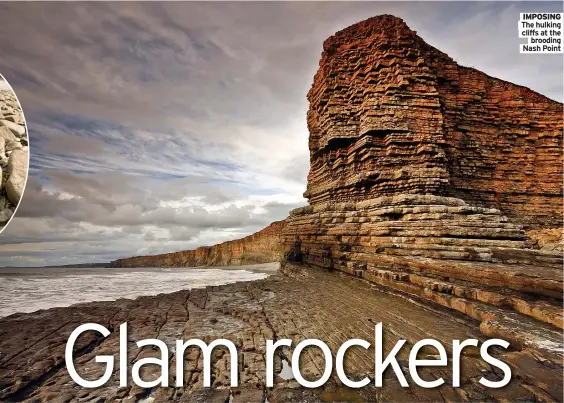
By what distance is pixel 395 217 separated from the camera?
10961 millimetres

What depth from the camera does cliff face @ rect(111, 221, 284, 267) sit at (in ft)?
131

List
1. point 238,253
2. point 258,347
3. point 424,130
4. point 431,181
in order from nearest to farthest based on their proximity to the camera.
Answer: point 258,347 < point 431,181 < point 424,130 < point 238,253

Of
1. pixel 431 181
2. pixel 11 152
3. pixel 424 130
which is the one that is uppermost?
pixel 424 130

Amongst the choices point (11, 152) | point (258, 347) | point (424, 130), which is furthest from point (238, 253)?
point (11, 152)

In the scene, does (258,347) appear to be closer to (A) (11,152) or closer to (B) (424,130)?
(A) (11,152)

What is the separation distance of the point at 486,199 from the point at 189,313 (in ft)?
52.4

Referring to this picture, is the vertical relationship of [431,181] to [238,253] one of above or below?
above

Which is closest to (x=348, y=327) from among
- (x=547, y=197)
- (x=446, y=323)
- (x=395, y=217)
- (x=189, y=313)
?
(x=446, y=323)

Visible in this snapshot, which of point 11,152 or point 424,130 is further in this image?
point 424,130

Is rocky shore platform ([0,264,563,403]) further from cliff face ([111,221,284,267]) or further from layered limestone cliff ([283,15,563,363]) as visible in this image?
cliff face ([111,221,284,267])

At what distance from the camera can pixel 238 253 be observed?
48.8 metres

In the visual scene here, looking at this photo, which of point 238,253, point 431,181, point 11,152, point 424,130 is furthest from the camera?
point 238,253

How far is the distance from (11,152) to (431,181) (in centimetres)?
1330

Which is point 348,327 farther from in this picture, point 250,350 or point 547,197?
point 547,197
